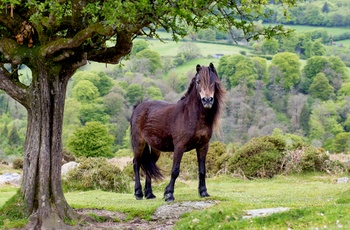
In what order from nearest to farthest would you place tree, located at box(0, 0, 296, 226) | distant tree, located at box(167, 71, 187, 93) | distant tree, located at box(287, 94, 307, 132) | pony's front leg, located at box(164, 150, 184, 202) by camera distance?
tree, located at box(0, 0, 296, 226) < pony's front leg, located at box(164, 150, 184, 202) < distant tree, located at box(287, 94, 307, 132) < distant tree, located at box(167, 71, 187, 93)

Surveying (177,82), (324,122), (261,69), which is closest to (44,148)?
(324,122)

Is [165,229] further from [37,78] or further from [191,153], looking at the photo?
[191,153]

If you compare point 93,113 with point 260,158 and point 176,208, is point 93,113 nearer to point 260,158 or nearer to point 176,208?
point 260,158

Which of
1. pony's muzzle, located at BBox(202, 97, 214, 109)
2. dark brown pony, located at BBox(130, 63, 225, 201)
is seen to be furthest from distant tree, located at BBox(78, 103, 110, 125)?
Result: pony's muzzle, located at BBox(202, 97, 214, 109)

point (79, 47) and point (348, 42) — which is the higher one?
point (348, 42)

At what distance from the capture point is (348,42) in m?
171

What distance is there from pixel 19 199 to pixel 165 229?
3.59m

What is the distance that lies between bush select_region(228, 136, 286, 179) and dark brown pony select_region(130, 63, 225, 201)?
1009 cm

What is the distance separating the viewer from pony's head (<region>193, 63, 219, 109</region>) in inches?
570

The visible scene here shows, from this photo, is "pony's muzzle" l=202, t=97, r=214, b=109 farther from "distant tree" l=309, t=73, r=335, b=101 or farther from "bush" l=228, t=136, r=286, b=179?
"distant tree" l=309, t=73, r=335, b=101

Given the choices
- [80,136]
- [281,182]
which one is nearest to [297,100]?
[80,136]

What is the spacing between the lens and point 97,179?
24.2 meters

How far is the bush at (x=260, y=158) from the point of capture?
26.7m

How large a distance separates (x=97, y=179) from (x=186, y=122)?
32.5 feet
